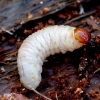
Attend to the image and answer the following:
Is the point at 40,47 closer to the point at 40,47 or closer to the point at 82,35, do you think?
the point at 40,47

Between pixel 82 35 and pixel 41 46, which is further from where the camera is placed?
pixel 41 46

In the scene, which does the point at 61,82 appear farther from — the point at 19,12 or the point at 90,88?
the point at 19,12

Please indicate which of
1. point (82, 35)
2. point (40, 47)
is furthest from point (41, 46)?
point (82, 35)
